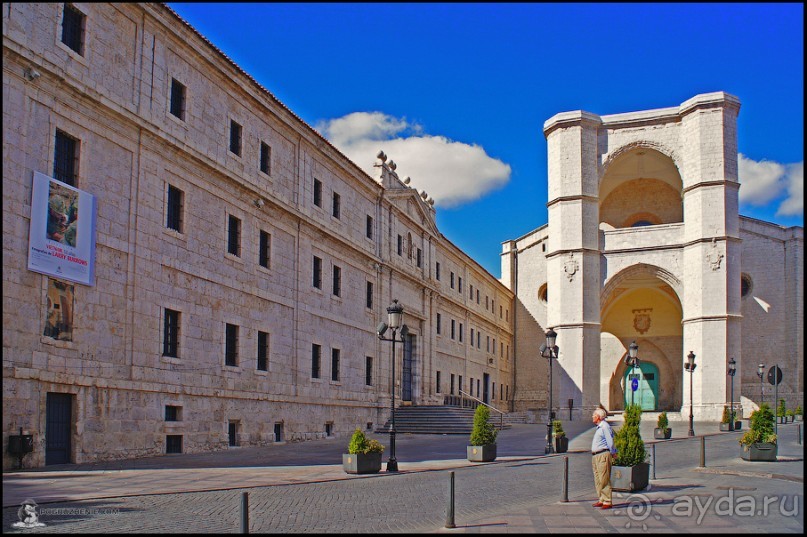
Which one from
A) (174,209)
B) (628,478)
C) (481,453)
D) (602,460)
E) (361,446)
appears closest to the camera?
(602,460)

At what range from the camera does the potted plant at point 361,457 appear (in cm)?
1825

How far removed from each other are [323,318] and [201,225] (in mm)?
8836

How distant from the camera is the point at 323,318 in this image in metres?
31.6

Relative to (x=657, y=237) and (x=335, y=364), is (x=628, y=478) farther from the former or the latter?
(x=657, y=237)

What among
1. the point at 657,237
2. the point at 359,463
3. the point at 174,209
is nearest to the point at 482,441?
the point at 359,463

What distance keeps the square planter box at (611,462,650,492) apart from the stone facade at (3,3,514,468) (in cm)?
1181

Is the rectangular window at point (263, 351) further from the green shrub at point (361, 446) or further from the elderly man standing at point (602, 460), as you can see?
the elderly man standing at point (602, 460)

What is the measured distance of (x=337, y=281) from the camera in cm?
3341

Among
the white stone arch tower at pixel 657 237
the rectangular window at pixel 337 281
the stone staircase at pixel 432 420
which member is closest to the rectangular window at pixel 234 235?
the rectangular window at pixel 337 281

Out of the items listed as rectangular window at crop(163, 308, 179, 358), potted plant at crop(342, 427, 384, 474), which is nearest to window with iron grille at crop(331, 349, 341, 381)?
rectangular window at crop(163, 308, 179, 358)

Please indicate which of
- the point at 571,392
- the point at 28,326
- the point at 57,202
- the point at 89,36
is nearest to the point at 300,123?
the point at 89,36

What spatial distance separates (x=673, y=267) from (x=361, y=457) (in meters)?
37.5

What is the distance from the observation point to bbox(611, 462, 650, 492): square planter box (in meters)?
14.1

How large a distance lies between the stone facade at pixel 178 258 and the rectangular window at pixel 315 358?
12 centimetres
